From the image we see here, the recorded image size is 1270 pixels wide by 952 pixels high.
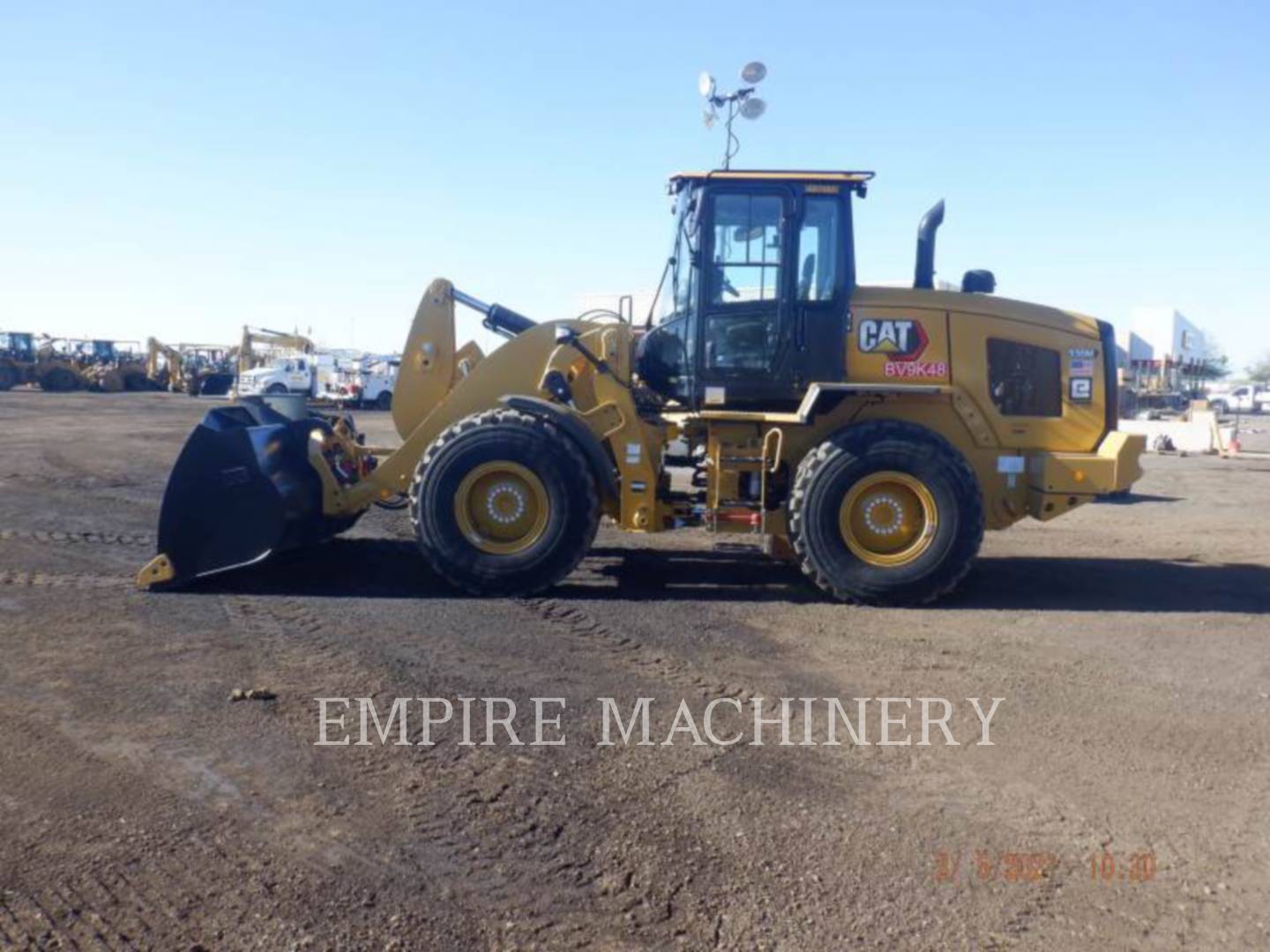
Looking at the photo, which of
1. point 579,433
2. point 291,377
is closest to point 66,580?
point 579,433

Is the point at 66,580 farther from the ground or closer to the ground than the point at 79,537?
closer to the ground

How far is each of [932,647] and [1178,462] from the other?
1758 centimetres

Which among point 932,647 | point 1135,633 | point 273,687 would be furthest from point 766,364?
point 273,687

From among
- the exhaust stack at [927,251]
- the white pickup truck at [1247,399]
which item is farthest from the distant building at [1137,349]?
the exhaust stack at [927,251]

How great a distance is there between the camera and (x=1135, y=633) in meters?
7.24

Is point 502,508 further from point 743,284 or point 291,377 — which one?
point 291,377

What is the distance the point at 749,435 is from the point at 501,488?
75.1 inches

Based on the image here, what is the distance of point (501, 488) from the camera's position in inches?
314

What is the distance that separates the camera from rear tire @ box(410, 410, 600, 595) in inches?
309

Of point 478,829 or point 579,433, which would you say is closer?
point 478,829

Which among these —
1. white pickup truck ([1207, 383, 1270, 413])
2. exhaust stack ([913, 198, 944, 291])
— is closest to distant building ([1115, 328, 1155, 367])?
white pickup truck ([1207, 383, 1270, 413])

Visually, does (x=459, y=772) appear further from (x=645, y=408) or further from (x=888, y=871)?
(x=645, y=408)

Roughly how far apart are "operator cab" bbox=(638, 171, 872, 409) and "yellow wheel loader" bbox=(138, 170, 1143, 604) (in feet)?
0.05

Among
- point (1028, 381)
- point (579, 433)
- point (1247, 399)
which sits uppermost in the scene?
point (1247, 399)
